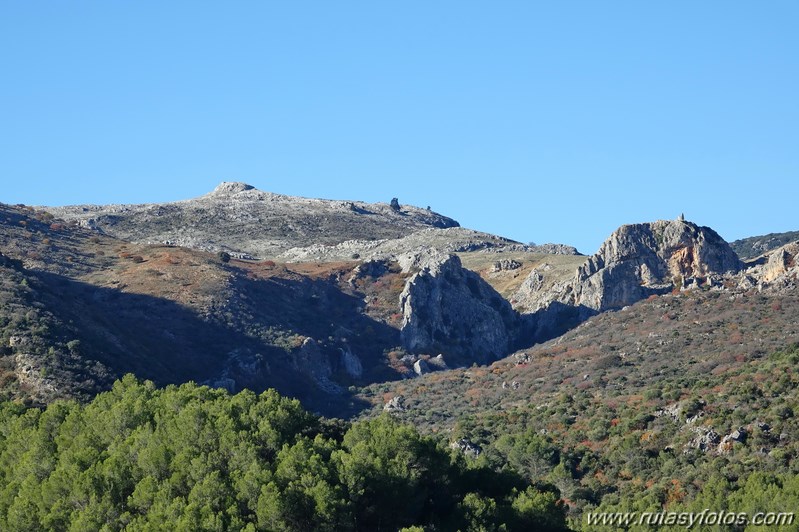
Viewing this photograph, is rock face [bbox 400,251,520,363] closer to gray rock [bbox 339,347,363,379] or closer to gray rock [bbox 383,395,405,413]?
gray rock [bbox 339,347,363,379]

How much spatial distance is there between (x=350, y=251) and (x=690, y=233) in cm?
5141

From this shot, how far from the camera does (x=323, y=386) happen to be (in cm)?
10519

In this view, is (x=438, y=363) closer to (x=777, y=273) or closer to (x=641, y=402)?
(x=777, y=273)

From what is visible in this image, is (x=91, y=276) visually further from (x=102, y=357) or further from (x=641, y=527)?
(x=641, y=527)

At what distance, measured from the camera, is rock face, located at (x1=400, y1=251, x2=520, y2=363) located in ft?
394

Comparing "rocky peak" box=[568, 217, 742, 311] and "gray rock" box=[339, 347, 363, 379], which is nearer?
"gray rock" box=[339, 347, 363, 379]

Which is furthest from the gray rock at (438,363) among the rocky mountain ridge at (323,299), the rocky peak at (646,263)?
the rocky peak at (646,263)

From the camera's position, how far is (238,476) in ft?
159

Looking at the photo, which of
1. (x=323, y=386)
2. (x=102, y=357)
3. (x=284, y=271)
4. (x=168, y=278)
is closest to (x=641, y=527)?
(x=102, y=357)

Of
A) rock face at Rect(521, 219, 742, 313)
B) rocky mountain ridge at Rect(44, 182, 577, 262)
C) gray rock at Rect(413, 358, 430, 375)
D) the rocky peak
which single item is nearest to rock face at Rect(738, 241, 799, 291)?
rock face at Rect(521, 219, 742, 313)

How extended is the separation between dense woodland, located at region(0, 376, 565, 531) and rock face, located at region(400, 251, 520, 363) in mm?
61393

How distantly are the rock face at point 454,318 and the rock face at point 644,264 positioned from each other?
7067 millimetres

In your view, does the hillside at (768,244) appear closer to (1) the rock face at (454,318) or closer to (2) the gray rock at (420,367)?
(1) the rock face at (454,318)

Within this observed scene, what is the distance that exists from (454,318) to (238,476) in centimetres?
7468
